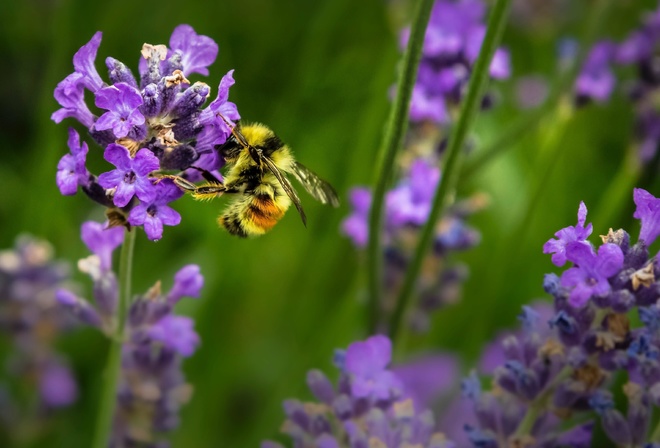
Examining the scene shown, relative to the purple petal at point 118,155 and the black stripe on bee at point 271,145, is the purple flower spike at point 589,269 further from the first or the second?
the black stripe on bee at point 271,145

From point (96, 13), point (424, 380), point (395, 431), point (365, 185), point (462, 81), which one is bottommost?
point (395, 431)

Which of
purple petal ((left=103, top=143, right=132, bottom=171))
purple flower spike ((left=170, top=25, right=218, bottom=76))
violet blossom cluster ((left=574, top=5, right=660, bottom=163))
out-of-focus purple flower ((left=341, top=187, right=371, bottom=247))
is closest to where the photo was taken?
purple petal ((left=103, top=143, right=132, bottom=171))

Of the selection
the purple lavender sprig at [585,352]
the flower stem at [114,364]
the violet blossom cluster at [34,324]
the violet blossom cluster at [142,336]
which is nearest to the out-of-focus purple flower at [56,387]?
the violet blossom cluster at [34,324]

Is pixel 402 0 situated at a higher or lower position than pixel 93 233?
higher

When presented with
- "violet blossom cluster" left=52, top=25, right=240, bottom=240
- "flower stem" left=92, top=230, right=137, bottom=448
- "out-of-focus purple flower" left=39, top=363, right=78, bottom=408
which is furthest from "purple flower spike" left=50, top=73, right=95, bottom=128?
"out-of-focus purple flower" left=39, top=363, right=78, bottom=408

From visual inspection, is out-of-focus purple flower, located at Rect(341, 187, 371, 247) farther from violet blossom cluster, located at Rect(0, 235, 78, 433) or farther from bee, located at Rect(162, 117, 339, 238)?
violet blossom cluster, located at Rect(0, 235, 78, 433)

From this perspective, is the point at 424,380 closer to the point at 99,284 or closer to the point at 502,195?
the point at 502,195

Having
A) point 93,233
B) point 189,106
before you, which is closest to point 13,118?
point 93,233
